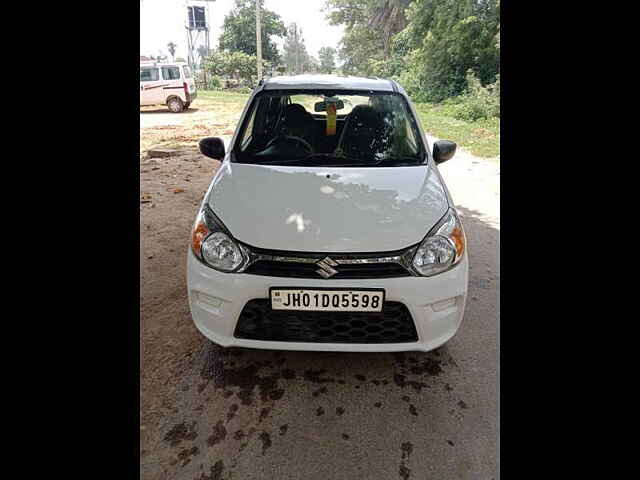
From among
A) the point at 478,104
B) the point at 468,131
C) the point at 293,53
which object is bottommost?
the point at 468,131

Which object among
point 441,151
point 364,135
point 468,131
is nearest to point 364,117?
point 364,135

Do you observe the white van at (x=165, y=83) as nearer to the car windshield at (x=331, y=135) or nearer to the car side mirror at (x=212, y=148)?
the car windshield at (x=331, y=135)

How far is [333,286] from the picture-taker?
71.8 inches

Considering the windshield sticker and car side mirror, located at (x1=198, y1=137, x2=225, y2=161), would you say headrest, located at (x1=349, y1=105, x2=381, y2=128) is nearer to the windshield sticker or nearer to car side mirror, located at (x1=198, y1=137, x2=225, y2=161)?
the windshield sticker

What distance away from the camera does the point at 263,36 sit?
122ft

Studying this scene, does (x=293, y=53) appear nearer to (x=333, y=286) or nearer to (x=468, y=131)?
(x=468, y=131)

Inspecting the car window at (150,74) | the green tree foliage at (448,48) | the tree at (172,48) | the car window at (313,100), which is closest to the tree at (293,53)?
the tree at (172,48)

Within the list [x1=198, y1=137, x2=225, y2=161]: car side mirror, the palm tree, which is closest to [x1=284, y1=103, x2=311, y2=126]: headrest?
[x1=198, y1=137, x2=225, y2=161]: car side mirror

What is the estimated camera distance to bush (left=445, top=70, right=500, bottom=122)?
40.3 feet

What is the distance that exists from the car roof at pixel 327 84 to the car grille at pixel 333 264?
1.74 metres

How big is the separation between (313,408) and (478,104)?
1283cm

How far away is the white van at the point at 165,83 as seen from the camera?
50.8 ft
